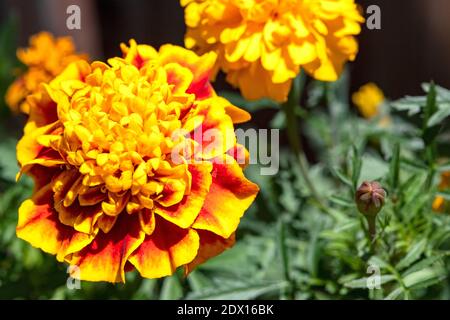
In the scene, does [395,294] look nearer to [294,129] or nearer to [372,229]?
[372,229]

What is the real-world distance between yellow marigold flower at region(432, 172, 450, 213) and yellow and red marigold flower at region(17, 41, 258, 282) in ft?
1.42

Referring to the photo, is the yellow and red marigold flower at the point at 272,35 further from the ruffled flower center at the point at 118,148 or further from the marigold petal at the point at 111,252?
the marigold petal at the point at 111,252

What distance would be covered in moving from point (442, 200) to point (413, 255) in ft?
0.84

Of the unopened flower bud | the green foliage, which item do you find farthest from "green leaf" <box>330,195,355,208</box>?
the unopened flower bud

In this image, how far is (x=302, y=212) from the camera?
4.78 feet

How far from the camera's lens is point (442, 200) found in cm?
134

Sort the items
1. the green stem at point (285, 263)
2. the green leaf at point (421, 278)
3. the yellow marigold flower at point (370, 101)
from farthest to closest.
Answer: the yellow marigold flower at point (370, 101)
the green stem at point (285, 263)
the green leaf at point (421, 278)

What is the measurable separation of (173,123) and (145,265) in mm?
181

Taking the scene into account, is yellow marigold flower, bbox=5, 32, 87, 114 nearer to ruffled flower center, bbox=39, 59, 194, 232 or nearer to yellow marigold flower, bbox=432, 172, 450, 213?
ruffled flower center, bbox=39, 59, 194, 232

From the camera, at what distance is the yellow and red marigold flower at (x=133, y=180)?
1001 mm

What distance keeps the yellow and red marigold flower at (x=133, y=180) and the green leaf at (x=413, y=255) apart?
9.8 inches

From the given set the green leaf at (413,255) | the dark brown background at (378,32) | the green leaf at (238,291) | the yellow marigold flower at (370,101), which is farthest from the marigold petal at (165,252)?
the dark brown background at (378,32)

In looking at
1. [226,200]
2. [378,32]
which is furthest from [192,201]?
[378,32]

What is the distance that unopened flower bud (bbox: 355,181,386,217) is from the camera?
1028mm
